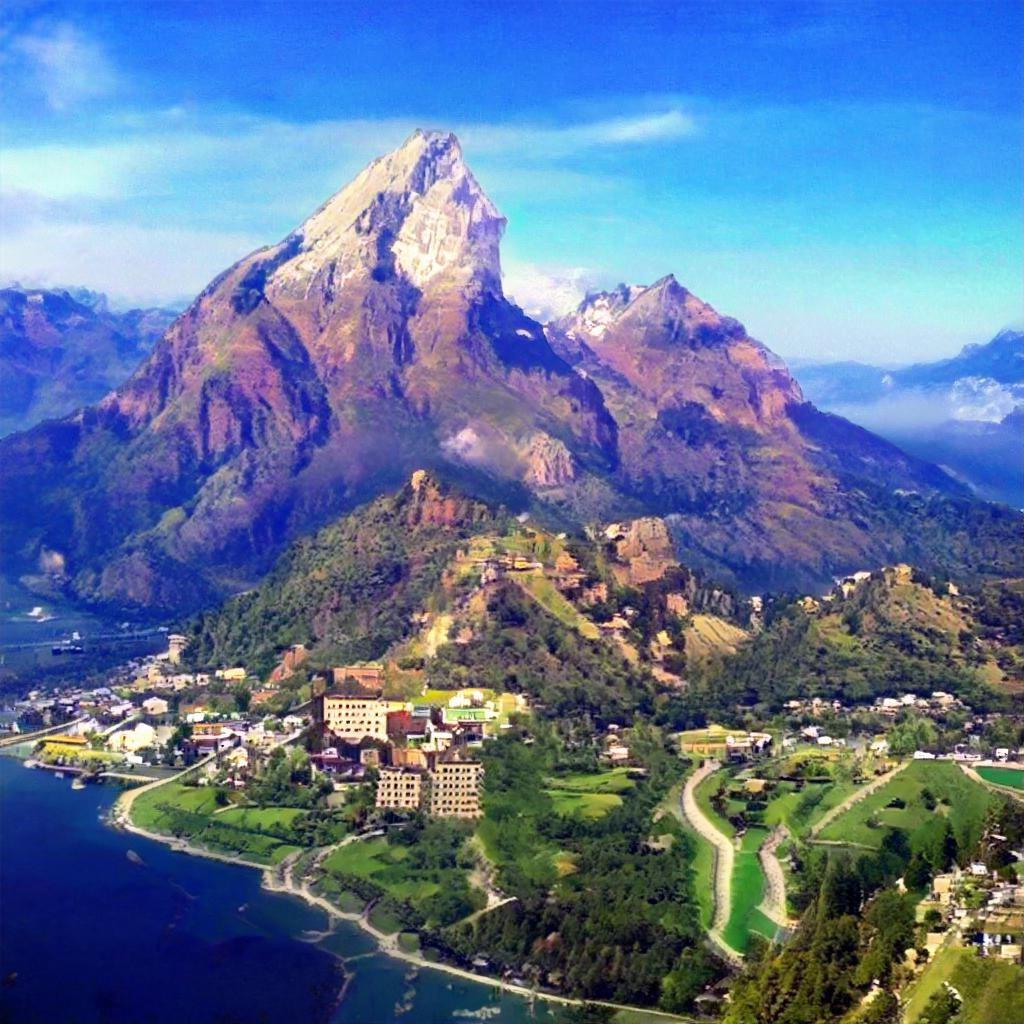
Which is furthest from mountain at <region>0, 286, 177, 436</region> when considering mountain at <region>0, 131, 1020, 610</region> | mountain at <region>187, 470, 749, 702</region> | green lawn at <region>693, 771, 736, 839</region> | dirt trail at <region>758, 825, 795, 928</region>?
dirt trail at <region>758, 825, 795, 928</region>

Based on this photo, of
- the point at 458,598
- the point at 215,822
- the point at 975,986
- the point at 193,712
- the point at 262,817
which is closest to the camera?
the point at 975,986

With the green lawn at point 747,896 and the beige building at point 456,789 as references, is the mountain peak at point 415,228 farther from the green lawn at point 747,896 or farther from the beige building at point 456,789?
the green lawn at point 747,896

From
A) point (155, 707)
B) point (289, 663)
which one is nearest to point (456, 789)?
point (289, 663)

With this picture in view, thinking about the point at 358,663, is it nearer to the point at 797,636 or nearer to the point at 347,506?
the point at 797,636

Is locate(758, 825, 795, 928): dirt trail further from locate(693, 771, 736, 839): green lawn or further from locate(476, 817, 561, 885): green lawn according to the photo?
locate(476, 817, 561, 885): green lawn

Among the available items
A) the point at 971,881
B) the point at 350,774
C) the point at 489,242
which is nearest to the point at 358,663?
the point at 350,774

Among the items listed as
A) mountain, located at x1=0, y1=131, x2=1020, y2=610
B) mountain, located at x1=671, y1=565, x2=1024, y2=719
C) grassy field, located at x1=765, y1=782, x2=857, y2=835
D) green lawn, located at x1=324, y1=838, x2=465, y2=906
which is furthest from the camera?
mountain, located at x1=0, y1=131, x2=1020, y2=610

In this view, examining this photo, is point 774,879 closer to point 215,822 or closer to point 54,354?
point 215,822
